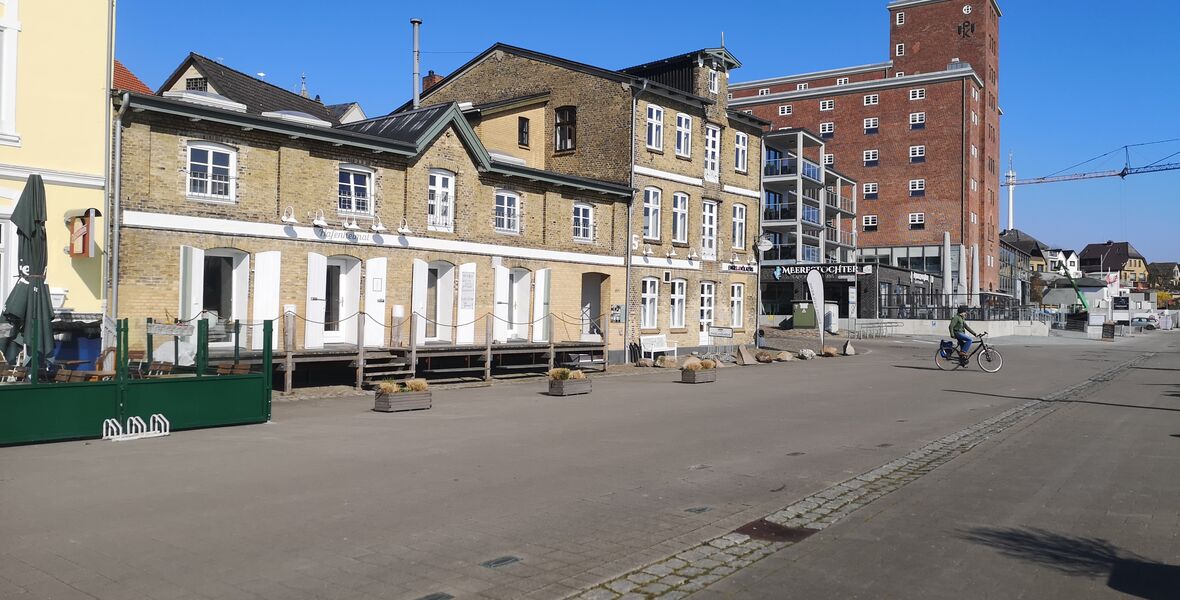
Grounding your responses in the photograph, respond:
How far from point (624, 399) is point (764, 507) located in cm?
994

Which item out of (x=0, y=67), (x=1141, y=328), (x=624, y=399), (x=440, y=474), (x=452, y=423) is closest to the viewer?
(x=440, y=474)

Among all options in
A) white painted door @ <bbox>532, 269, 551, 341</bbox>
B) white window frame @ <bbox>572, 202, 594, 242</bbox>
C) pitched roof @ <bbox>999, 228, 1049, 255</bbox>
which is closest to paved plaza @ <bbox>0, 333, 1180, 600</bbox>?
white painted door @ <bbox>532, 269, 551, 341</bbox>

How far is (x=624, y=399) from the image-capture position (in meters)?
18.3

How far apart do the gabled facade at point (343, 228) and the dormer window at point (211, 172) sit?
0.03 metres

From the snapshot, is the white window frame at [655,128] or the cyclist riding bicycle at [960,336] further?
the white window frame at [655,128]

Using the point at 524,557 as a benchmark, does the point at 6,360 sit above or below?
above

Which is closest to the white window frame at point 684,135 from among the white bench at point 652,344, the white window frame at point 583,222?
the white window frame at point 583,222

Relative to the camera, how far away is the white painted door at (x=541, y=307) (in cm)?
2575

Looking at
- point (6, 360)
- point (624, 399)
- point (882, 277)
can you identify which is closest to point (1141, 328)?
point (882, 277)

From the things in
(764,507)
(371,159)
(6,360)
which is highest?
(371,159)

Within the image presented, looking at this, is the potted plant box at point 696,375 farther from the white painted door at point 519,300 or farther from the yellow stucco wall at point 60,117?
the yellow stucco wall at point 60,117

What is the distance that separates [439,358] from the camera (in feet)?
74.8

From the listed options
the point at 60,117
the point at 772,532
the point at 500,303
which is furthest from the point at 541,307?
the point at 772,532

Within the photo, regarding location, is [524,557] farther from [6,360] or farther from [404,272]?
[404,272]
